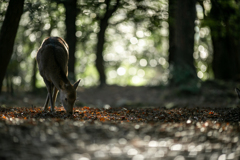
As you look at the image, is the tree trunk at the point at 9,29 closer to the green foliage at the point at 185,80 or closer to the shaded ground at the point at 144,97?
the shaded ground at the point at 144,97

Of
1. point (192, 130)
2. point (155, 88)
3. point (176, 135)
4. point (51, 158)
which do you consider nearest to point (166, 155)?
point (176, 135)

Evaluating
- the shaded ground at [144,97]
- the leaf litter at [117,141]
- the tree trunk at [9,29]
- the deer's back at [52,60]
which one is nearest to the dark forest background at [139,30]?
the tree trunk at [9,29]

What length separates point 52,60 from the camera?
8.84m

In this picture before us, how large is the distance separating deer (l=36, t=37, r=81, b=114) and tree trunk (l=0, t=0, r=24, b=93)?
1403 mm

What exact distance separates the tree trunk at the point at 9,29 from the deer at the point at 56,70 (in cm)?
140

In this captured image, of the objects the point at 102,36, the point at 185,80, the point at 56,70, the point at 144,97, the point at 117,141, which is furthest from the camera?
the point at 102,36

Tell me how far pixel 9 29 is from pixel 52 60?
89.2 inches

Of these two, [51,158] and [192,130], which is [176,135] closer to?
[192,130]

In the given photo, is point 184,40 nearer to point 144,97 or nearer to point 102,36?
point 144,97

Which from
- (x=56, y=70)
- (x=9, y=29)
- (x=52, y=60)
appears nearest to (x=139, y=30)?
(x=9, y=29)

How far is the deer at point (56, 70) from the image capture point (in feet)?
26.8

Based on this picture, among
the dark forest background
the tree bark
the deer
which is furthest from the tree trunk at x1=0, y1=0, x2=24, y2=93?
the tree bark

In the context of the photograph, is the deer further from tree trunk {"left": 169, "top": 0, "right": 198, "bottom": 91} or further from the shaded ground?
tree trunk {"left": 169, "top": 0, "right": 198, "bottom": 91}

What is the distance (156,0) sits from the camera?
20.8 metres
